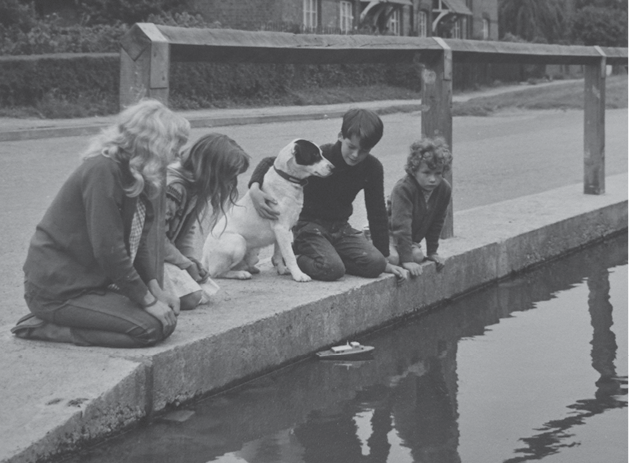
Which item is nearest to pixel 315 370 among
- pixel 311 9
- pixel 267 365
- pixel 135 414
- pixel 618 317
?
pixel 267 365

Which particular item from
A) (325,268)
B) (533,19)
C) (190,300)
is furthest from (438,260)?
(533,19)

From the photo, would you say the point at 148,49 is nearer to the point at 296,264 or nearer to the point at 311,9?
the point at 296,264

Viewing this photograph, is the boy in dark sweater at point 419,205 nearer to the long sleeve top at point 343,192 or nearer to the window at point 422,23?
Answer: the long sleeve top at point 343,192

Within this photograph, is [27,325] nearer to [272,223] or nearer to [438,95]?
[272,223]

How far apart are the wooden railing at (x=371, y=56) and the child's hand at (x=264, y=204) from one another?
2.32 feet

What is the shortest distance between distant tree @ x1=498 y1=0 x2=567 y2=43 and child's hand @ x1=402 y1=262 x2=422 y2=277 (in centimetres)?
4849

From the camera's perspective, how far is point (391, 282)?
5.62m

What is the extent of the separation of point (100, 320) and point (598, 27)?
5038 centimetres

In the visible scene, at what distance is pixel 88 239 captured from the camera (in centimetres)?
409

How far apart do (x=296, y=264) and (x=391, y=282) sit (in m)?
0.54

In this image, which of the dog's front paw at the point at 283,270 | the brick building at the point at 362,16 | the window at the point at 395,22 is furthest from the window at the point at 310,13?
the dog's front paw at the point at 283,270

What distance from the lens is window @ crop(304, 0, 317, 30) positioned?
35.6m

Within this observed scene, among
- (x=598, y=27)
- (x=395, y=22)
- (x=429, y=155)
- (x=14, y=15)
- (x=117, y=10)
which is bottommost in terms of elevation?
(x=429, y=155)

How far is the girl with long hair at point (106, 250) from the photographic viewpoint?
4031 mm
